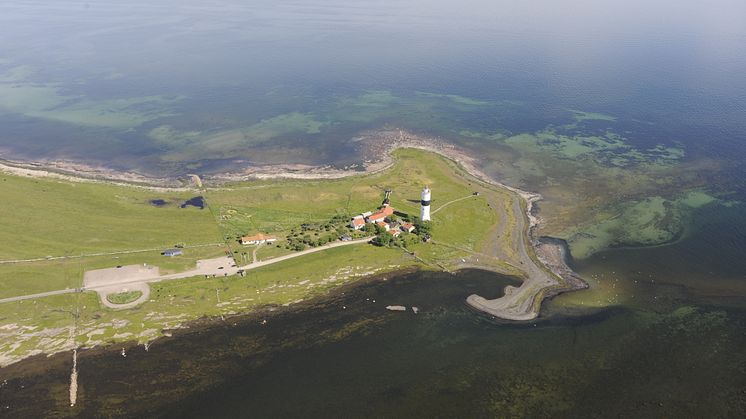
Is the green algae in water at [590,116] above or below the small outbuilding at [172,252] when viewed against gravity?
above

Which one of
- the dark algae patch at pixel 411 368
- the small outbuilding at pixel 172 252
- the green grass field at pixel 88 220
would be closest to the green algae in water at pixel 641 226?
the dark algae patch at pixel 411 368

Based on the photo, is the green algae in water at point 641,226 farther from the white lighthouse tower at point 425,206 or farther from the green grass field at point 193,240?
the white lighthouse tower at point 425,206

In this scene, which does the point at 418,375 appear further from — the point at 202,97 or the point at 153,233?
the point at 202,97

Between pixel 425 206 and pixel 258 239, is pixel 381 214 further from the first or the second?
pixel 258 239

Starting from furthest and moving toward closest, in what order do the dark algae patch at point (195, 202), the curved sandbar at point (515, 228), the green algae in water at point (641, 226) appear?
1. the dark algae patch at point (195, 202)
2. the green algae in water at point (641, 226)
3. the curved sandbar at point (515, 228)

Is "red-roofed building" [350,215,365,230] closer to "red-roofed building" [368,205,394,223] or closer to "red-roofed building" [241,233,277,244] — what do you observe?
"red-roofed building" [368,205,394,223]

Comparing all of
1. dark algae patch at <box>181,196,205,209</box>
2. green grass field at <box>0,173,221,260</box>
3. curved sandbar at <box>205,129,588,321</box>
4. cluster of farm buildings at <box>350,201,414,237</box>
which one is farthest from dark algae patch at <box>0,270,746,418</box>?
dark algae patch at <box>181,196,205,209</box>

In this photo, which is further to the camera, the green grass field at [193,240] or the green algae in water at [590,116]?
the green algae in water at [590,116]
